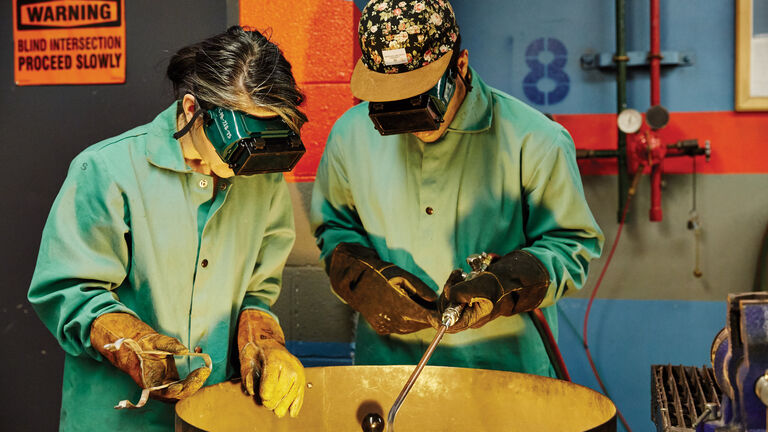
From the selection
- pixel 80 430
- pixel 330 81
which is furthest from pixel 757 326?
pixel 330 81

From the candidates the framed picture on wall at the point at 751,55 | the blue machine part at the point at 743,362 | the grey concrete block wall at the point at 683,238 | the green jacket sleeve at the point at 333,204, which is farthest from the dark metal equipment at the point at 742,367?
the framed picture on wall at the point at 751,55

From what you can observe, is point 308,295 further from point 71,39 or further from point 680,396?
point 680,396

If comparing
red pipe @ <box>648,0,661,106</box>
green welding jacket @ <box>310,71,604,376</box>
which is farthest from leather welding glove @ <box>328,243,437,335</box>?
red pipe @ <box>648,0,661,106</box>

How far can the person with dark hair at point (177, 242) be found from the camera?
1282 mm

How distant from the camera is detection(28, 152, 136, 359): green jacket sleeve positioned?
50.3 inches

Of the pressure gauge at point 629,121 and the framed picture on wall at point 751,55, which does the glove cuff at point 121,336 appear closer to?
the pressure gauge at point 629,121

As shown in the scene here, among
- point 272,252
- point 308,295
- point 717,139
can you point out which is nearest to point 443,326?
point 272,252

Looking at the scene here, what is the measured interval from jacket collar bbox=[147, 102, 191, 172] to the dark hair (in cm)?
8

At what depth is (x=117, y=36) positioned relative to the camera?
92.0 inches

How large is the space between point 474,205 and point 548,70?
129 centimetres

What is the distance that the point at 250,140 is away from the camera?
1310 mm

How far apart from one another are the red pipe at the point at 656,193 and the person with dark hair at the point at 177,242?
1.58m

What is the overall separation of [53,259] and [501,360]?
36.8 inches

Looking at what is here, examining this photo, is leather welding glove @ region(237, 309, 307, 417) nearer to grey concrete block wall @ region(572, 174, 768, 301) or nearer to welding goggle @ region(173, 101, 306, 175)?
welding goggle @ region(173, 101, 306, 175)
